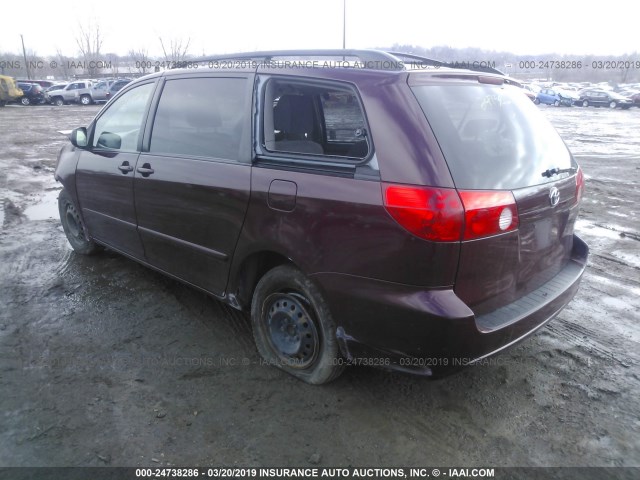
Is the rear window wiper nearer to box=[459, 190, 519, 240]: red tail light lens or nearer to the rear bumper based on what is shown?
box=[459, 190, 519, 240]: red tail light lens

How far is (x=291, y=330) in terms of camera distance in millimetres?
2994

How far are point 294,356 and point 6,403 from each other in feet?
5.38

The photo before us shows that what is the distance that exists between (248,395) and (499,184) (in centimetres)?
181

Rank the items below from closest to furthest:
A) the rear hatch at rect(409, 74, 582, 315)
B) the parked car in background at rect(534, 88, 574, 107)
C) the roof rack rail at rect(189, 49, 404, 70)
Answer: the rear hatch at rect(409, 74, 582, 315)
the roof rack rail at rect(189, 49, 404, 70)
the parked car in background at rect(534, 88, 574, 107)

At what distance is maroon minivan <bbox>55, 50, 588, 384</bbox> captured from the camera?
2301mm

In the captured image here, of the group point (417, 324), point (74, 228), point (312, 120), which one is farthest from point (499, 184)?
point (74, 228)

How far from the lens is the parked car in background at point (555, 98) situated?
135 feet

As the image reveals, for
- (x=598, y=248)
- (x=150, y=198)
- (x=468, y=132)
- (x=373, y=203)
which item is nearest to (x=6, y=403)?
(x=150, y=198)

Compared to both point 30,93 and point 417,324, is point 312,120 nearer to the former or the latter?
point 417,324

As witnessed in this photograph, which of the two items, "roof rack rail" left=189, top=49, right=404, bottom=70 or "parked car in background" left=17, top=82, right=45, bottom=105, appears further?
"parked car in background" left=17, top=82, right=45, bottom=105

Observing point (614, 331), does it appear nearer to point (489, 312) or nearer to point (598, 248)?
point (489, 312)

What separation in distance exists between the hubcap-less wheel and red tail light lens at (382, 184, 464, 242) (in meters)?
0.90

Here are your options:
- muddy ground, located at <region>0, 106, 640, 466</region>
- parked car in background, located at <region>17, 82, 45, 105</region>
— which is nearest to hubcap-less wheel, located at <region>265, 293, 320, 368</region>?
muddy ground, located at <region>0, 106, 640, 466</region>

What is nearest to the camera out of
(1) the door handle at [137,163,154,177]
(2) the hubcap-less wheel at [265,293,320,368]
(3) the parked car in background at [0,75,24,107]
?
(2) the hubcap-less wheel at [265,293,320,368]
